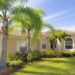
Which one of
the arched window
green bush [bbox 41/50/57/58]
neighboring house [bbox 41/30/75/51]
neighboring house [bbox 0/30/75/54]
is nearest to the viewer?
neighboring house [bbox 0/30/75/54]

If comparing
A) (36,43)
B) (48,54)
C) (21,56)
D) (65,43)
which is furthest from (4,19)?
(65,43)

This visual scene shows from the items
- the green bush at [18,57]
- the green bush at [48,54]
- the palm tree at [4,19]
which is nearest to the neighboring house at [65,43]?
the green bush at [48,54]

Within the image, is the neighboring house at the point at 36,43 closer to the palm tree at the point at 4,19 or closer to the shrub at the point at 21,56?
the shrub at the point at 21,56

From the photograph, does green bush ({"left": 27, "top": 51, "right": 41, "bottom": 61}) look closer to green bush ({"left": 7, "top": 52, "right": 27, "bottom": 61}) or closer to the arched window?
green bush ({"left": 7, "top": 52, "right": 27, "bottom": 61})

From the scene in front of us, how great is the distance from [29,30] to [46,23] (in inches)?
110

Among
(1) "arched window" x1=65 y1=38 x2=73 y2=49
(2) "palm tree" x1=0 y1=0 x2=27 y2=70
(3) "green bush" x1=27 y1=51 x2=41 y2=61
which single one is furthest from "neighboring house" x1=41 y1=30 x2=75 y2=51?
(2) "palm tree" x1=0 y1=0 x2=27 y2=70

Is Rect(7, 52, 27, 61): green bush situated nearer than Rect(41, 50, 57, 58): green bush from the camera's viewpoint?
Yes

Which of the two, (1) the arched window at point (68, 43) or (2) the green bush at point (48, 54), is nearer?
(2) the green bush at point (48, 54)

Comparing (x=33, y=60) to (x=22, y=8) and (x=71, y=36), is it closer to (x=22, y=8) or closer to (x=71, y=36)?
(x=22, y=8)

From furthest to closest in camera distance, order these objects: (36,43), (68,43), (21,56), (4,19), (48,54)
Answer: (68,43) < (36,43) < (48,54) < (21,56) < (4,19)

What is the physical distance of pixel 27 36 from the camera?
25594mm

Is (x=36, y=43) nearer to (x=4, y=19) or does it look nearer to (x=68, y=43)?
(x=68, y=43)

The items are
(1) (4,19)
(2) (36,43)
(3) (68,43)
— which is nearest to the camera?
(1) (4,19)

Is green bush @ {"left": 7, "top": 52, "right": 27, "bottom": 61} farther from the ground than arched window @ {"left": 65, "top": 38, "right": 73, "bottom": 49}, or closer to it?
closer to it
